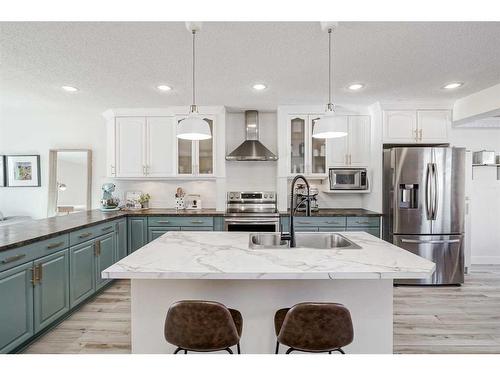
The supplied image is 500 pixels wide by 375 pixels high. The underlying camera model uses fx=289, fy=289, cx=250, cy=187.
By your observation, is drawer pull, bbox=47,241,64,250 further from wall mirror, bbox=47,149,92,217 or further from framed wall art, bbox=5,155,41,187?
framed wall art, bbox=5,155,41,187

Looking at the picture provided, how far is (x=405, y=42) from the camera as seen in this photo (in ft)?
7.33

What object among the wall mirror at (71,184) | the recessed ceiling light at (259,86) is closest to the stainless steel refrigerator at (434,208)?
the recessed ceiling light at (259,86)

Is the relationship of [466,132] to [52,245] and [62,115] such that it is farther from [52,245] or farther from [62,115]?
[62,115]

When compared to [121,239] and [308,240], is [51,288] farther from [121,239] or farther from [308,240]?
[308,240]

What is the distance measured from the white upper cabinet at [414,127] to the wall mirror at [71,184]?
14.6ft

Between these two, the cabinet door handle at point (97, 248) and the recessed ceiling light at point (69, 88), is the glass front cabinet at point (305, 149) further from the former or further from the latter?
the recessed ceiling light at point (69, 88)

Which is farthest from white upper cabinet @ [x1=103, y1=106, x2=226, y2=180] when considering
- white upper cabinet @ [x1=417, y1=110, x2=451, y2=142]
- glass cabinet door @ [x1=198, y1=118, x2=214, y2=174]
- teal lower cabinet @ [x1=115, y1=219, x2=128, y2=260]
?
white upper cabinet @ [x1=417, y1=110, x2=451, y2=142]

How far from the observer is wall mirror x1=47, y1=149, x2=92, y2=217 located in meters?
4.52

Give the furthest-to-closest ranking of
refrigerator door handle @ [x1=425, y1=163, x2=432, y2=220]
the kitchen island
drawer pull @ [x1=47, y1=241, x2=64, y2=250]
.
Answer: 1. refrigerator door handle @ [x1=425, y1=163, x2=432, y2=220]
2. drawer pull @ [x1=47, y1=241, x2=64, y2=250]
3. the kitchen island

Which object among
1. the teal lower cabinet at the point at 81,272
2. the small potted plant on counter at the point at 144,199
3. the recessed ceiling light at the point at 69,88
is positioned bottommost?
the teal lower cabinet at the point at 81,272

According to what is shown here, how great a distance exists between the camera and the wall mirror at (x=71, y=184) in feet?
14.8

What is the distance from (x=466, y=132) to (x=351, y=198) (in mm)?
2051

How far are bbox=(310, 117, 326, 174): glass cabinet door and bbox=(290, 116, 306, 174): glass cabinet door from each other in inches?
5.1

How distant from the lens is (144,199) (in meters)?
4.45
